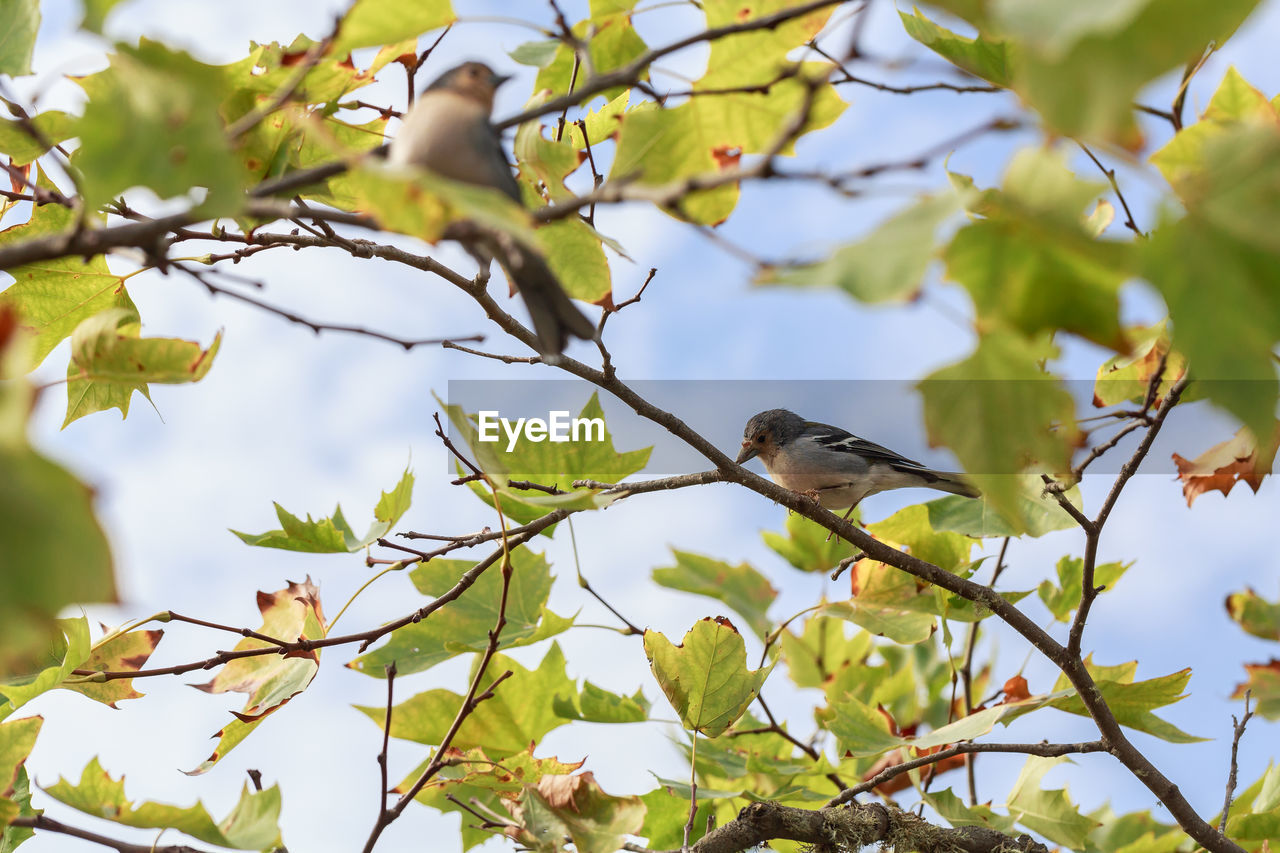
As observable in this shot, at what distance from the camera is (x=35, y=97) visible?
5.91ft

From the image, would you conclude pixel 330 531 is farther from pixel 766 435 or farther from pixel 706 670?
pixel 766 435

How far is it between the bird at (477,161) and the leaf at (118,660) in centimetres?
144

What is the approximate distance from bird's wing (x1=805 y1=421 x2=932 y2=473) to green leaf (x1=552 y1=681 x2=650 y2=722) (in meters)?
2.88

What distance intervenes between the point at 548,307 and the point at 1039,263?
108 cm

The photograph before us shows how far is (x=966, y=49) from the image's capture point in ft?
6.61

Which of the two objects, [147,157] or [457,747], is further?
[457,747]

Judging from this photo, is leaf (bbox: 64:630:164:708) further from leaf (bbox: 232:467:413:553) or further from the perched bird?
the perched bird

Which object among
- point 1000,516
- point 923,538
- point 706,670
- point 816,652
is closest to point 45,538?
point 706,670

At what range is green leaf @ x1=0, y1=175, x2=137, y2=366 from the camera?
2371 mm

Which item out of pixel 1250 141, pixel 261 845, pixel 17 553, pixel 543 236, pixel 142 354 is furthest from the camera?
pixel 543 236

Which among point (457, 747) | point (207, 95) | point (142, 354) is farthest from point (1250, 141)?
point (457, 747)

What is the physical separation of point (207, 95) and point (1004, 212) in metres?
0.85

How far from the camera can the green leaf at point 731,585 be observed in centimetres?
365

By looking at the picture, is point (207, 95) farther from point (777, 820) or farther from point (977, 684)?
point (977, 684)
